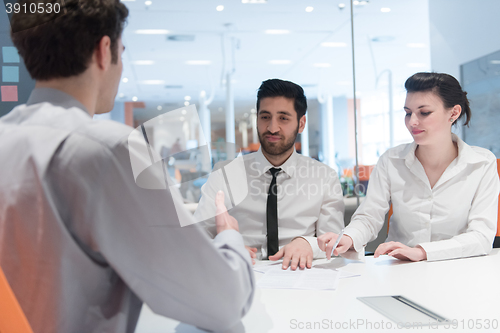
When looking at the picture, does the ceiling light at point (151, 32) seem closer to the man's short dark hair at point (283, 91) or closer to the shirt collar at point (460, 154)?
the man's short dark hair at point (283, 91)

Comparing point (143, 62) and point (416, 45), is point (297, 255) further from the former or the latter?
point (143, 62)

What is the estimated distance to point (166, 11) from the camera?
14.2 ft

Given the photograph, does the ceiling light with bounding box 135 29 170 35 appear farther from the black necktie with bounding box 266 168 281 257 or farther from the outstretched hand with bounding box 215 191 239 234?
the outstretched hand with bounding box 215 191 239 234

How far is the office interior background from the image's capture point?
3.73 metres

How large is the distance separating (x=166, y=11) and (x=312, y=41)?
5.96ft

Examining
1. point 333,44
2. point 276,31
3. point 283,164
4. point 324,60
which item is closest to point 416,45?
point 333,44

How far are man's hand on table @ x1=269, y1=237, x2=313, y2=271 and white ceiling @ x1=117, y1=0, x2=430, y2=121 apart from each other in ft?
9.00

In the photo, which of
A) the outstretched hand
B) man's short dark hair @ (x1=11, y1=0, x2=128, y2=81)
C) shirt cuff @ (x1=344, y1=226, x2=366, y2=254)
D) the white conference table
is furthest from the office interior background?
man's short dark hair @ (x1=11, y1=0, x2=128, y2=81)

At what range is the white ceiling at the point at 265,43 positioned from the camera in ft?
14.1

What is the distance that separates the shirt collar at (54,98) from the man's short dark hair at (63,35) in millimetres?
Result: 29

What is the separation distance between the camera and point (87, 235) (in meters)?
0.62

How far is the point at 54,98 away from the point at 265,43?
4113 mm

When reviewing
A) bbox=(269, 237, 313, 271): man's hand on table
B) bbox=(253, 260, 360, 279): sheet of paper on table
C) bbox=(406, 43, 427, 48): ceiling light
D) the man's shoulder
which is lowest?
bbox=(253, 260, 360, 279): sheet of paper on table

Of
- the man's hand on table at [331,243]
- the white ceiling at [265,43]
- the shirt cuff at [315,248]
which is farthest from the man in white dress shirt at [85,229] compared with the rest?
the white ceiling at [265,43]
